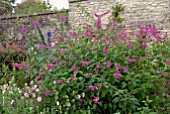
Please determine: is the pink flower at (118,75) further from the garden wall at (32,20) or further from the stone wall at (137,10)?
the garden wall at (32,20)

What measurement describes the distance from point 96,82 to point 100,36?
679 mm

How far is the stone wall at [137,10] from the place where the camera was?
916 cm

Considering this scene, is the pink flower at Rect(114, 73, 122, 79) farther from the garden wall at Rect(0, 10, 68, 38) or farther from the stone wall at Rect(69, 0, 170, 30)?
the garden wall at Rect(0, 10, 68, 38)

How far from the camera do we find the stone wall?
9156 millimetres

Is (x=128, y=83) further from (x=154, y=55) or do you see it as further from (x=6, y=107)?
(x=6, y=107)

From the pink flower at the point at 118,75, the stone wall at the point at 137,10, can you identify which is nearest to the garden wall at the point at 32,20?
the stone wall at the point at 137,10

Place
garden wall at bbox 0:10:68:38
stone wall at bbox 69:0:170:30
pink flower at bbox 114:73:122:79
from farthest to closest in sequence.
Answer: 1. garden wall at bbox 0:10:68:38
2. stone wall at bbox 69:0:170:30
3. pink flower at bbox 114:73:122:79

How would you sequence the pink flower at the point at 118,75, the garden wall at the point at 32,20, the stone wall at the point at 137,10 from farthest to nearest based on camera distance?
the garden wall at the point at 32,20 < the stone wall at the point at 137,10 < the pink flower at the point at 118,75

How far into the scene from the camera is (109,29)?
12.8 ft

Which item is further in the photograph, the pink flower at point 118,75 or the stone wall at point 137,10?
the stone wall at point 137,10

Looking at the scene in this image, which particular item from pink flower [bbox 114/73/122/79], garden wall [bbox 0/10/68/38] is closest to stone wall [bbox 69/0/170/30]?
garden wall [bbox 0/10/68/38]

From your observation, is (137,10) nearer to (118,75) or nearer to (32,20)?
(32,20)

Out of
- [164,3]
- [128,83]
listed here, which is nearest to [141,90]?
[128,83]

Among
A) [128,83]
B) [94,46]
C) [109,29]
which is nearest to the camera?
[128,83]
